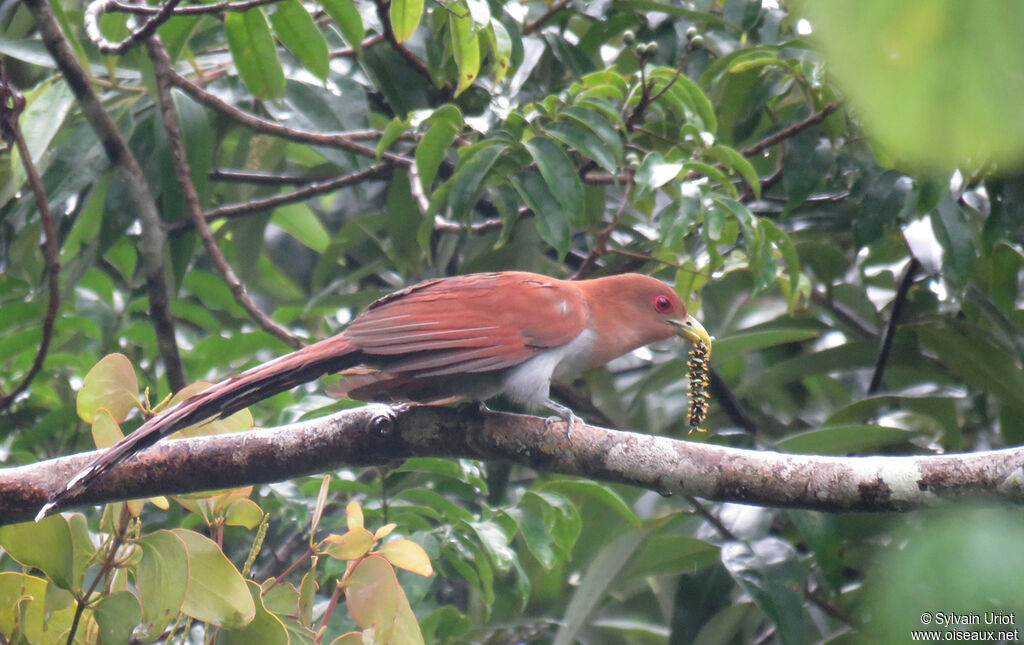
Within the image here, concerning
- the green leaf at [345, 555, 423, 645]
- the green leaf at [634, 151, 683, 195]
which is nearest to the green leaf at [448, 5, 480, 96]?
the green leaf at [634, 151, 683, 195]

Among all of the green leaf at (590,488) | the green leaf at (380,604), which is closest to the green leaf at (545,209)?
the green leaf at (590,488)

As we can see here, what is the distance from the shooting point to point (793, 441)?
11.6 ft

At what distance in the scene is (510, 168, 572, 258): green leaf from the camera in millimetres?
3275

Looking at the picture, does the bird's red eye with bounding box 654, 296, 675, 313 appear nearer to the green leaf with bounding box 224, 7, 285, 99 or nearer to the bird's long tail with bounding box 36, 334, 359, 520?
the bird's long tail with bounding box 36, 334, 359, 520

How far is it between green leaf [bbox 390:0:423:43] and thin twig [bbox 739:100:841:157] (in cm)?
162

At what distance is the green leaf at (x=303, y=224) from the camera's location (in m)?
5.01

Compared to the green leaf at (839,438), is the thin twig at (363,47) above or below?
above

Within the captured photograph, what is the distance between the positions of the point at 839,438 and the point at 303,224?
9.92 ft

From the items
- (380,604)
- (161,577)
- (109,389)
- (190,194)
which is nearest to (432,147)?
(190,194)

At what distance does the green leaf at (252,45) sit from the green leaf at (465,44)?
0.73 meters

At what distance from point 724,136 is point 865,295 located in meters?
1.08

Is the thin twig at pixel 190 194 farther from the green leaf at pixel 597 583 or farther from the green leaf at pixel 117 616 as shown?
the green leaf at pixel 117 616

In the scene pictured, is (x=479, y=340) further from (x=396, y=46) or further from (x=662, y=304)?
(x=396, y=46)

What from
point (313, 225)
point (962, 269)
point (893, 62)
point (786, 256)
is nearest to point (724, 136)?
point (786, 256)
